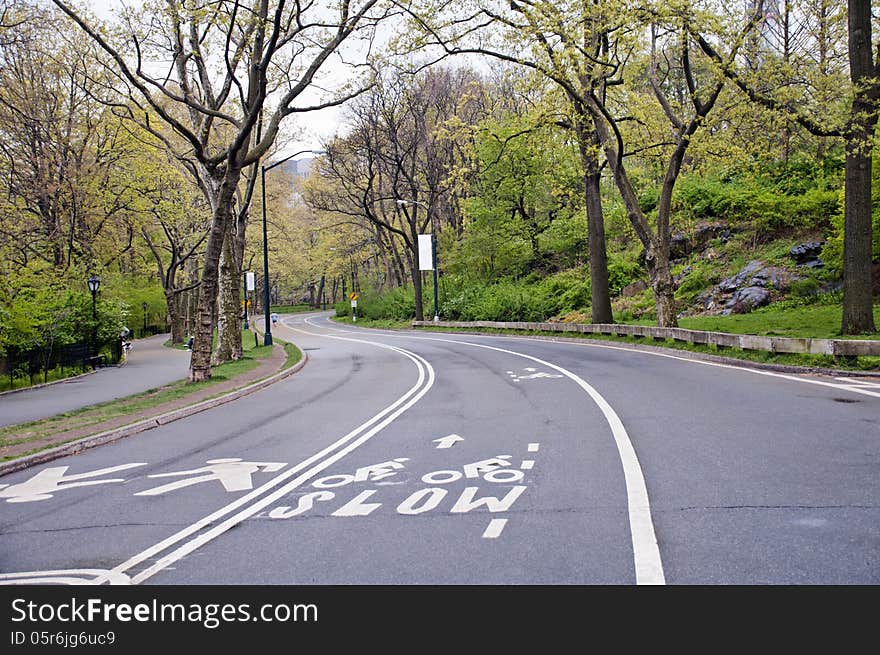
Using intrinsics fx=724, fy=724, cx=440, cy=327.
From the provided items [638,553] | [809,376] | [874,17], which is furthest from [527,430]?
[874,17]

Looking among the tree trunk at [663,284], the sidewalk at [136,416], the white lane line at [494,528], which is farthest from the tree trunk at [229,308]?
the white lane line at [494,528]

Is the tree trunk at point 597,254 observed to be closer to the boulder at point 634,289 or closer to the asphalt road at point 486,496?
the boulder at point 634,289

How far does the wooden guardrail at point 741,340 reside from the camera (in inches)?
569

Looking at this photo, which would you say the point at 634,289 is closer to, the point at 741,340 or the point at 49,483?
the point at 741,340

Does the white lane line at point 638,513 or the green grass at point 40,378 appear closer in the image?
the white lane line at point 638,513

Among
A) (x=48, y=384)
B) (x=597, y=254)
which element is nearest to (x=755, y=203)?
(x=597, y=254)

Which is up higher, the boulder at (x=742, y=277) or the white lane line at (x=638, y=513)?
the boulder at (x=742, y=277)

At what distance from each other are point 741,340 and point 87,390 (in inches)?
727

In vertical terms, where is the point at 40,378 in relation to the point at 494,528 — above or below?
below

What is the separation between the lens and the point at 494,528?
5516mm

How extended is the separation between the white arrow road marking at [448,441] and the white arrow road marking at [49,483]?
367 centimetres

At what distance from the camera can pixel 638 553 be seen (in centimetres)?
475
